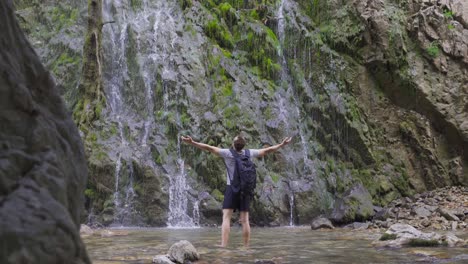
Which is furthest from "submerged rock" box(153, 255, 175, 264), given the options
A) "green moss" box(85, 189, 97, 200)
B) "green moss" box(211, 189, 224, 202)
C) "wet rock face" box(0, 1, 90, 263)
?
"green moss" box(85, 189, 97, 200)

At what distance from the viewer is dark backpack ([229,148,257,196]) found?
21.0 ft

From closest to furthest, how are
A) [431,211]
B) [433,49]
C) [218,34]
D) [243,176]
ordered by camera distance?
[243,176], [431,211], [218,34], [433,49]

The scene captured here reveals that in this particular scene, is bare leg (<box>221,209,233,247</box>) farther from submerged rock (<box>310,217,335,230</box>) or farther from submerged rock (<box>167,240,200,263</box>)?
submerged rock (<box>310,217,335,230</box>)

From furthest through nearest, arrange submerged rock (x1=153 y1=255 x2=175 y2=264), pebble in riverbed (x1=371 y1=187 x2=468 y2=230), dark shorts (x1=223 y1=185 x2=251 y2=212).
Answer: pebble in riverbed (x1=371 y1=187 x2=468 y2=230), dark shorts (x1=223 y1=185 x2=251 y2=212), submerged rock (x1=153 y1=255 x2=175 y2=264)

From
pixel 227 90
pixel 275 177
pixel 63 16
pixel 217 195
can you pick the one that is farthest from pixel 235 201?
pixel 63 16

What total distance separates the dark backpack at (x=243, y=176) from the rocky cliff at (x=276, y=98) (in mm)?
7423

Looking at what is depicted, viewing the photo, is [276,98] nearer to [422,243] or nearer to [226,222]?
[422,243]

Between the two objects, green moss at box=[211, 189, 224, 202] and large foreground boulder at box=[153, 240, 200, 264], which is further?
green moss at box=[211, 189, 224, 202]

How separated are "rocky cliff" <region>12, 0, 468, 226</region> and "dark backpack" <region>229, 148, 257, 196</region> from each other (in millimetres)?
7423

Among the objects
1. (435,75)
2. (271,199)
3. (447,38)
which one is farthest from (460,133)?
(271,199)

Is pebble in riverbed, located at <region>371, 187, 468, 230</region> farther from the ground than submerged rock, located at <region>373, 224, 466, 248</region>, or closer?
farther from the ground

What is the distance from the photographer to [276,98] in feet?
54.9

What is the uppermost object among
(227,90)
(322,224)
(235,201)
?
(227,90)

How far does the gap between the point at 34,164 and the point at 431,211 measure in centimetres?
1350
